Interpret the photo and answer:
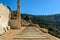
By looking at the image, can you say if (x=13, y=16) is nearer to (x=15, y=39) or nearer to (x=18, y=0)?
(x=18, y=0)

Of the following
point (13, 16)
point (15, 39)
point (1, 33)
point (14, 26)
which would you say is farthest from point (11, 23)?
point (15, 39)

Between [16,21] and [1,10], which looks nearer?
[1,10]

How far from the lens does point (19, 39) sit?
983 cm

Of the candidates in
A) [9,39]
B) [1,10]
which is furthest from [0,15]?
[9,39]

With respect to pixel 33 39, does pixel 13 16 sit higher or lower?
higher

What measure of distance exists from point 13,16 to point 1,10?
5333 mm

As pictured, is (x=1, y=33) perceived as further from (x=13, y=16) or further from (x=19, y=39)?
(x=13, y=16)

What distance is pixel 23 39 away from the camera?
9805mm

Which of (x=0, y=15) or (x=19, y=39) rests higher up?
(x=0, y=15)

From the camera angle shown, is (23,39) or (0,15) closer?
→ (23,39)

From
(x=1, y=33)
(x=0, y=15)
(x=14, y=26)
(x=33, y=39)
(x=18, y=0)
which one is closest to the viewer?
(x=33, y=39)

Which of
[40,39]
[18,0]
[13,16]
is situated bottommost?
[40,39]

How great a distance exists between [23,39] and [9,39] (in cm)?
97

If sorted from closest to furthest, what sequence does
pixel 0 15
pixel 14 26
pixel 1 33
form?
pixel 1 33, pixel 0 15, pixel 14 26
